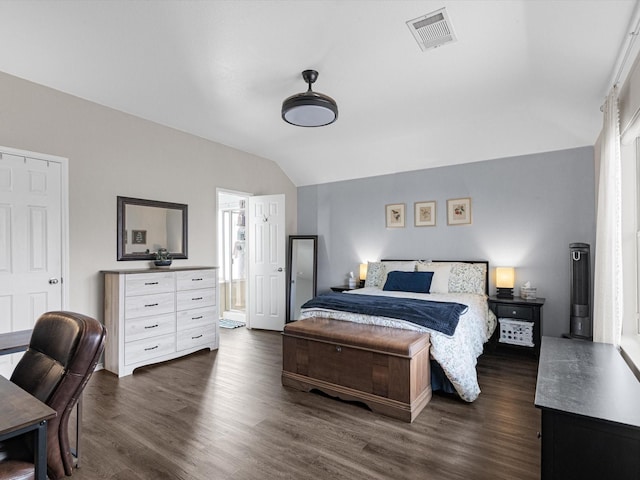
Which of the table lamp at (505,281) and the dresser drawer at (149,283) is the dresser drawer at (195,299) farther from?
the table lamp at (505,281)

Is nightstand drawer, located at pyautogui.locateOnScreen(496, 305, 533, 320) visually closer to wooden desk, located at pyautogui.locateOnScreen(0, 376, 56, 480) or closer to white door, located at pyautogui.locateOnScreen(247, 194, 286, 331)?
white door, located at pyautogui.locateOnScreen(247, 194, 286, 331)

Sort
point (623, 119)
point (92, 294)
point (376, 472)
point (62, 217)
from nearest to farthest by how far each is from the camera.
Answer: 1. point (376, 472)
2. point (623, 119)
3. point (62, 217)
4. point (92, 294)

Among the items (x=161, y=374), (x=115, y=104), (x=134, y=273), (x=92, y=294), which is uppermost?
(x=115, y=104)

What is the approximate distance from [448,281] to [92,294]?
4.14 metres

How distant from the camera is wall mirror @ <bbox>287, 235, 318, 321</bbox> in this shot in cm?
571

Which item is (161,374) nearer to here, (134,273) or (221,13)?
(134,273)

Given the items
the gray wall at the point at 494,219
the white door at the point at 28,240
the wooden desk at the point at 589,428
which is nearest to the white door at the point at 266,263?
the gray wall at the point at 494,219

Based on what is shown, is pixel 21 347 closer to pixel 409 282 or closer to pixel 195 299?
pixel 195 299

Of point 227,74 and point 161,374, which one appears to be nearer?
point 227,74

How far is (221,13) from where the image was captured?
2.34m

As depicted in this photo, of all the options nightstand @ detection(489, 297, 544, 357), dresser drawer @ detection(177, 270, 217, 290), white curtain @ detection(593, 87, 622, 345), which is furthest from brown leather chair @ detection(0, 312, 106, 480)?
nightstand @ detection(489, 297, 544, 357)

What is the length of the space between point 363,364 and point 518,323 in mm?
2254

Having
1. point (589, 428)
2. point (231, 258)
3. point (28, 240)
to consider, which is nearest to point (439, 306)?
point (589, 428)

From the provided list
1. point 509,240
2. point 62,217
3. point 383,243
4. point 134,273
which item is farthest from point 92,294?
point 509,240
